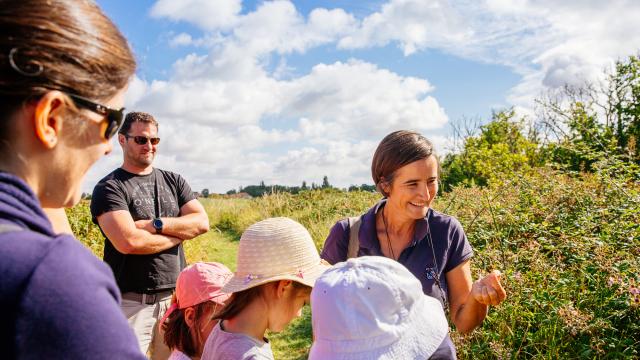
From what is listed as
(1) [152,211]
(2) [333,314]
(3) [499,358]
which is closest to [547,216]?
(3) [499,358]

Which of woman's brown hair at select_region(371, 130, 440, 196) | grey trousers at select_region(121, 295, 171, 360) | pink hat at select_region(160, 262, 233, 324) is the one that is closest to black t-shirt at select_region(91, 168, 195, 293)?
grey trousers at select_region(121, 295, 171, 360)

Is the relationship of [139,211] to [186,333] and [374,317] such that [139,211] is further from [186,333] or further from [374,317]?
[374,317]

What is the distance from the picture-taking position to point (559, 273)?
403cm

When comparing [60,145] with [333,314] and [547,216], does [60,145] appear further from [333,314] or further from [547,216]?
[547,216]

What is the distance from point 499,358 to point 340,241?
140cm

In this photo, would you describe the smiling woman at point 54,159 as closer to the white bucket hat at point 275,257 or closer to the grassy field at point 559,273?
the white bucket hat at point 275,257

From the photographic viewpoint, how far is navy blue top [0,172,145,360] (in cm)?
83

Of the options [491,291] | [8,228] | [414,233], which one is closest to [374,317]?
[491,291]

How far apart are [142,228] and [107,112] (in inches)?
94.1

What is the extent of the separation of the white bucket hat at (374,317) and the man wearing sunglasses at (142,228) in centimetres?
206

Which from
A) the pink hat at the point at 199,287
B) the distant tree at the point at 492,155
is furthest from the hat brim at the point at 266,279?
the distant tree at the point at 492,155

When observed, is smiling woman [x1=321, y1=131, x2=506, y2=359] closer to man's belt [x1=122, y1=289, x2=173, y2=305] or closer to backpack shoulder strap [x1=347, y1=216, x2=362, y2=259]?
backpack shoulder strap [x1=347, y1=216, x2=362, y2=259]

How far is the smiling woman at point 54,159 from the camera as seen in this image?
2.75ft

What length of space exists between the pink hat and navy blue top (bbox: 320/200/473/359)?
2.29 ft
